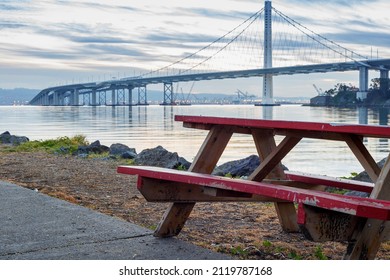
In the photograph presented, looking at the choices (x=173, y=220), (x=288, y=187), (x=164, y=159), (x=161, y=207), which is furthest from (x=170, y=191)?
(x=164, y=159)

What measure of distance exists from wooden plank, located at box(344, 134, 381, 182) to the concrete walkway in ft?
2.23

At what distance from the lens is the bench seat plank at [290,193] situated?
2059 millimetres

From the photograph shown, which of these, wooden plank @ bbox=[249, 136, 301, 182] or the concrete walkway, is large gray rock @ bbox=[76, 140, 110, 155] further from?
wooden plank @ bbox=[249, 136, 301, 182]

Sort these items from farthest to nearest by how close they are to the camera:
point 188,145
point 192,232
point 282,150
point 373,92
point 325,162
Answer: point 373,92 < point 188,145 < point 325,162 < point 192,232 < point 282,150

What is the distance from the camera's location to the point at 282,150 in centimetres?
288

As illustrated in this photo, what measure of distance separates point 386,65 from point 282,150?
31403mm

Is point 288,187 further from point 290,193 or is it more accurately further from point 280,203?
point 280,203

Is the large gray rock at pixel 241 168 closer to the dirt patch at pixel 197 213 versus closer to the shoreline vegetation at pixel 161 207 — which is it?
the shoreline vegetation at pixel 161 207

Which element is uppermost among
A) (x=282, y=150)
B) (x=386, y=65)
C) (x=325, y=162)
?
(x=386, y=65)

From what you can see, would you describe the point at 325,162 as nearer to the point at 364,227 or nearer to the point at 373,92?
the point at 364,227

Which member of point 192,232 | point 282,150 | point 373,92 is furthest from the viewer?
point 373,92

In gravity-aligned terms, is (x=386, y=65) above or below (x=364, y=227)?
above

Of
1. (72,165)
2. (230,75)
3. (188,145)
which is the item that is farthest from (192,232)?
(230,75)
